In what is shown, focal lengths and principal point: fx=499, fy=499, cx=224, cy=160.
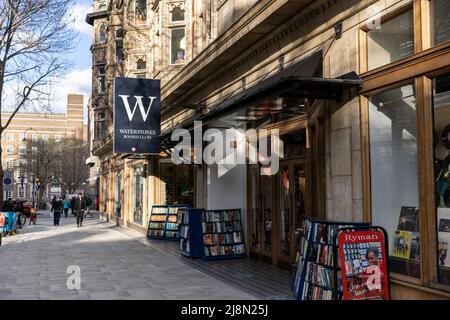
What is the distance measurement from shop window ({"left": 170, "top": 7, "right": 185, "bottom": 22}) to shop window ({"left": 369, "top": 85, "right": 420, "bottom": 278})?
46.8 feet

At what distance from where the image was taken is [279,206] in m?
11.1

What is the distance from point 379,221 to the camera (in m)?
7.02

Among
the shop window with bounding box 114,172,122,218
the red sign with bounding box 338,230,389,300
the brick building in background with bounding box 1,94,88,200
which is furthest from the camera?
the brick building in background with bounding box 1,94,88,200

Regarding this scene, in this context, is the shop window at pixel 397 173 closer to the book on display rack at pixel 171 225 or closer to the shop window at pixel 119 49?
the book on display rack at pixel 171 225

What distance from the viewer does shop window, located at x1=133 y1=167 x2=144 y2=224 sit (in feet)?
73.3

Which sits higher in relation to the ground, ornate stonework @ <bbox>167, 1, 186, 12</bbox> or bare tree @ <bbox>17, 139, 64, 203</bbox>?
ornate stonework @ <bbox>167, 1, 186, 12</bbox>

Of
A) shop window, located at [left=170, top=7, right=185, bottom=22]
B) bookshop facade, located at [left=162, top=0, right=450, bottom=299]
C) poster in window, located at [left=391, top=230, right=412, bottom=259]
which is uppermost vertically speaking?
shop window, located at [left=170, top=7, right=185, bottom=22]

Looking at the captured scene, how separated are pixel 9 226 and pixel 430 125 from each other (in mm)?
18843

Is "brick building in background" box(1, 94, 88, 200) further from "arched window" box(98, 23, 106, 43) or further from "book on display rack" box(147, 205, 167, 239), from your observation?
"book on display rack" box(147, 205, 167, 239)

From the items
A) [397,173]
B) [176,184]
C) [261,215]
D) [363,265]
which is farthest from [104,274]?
[176,184]

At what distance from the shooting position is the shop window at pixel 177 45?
1998cm

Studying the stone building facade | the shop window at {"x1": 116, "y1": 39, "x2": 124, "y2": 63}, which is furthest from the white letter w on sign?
the shop window at {"x1": 116, "y1": 39, "x2": 124, "y2": 63}

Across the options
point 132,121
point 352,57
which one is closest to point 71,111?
point 132,121
